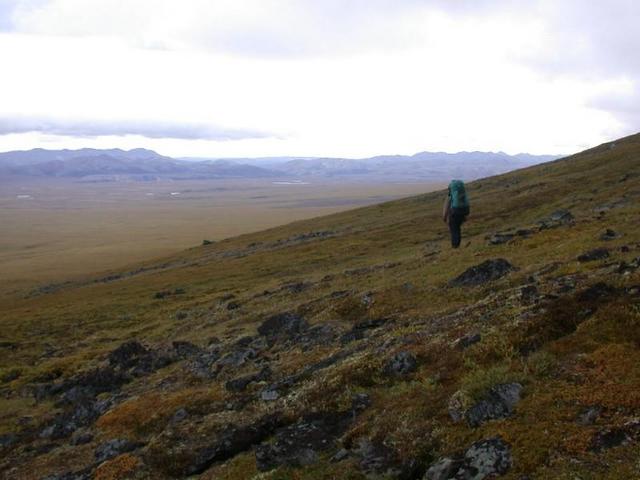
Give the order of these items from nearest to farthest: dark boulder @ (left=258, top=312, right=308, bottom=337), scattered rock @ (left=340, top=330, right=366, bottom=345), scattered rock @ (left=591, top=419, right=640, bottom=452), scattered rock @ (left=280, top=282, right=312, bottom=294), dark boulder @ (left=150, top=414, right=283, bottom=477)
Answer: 1. scattered rock @ (left=591, top=419, right=640, bottom=452)
2. dark boulder @ (left=150, top=414, right=283, bottom=477)
3. scattered rock @ (left=340, top=330, right=366, bottom=345)
4. dark boulder @ (left=258, top=312, right=308, bottom=337)
5. scattered rock @ (left=280, top=282, right=312, bottom=294)

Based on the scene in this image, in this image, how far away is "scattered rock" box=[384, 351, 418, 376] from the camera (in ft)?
50.3

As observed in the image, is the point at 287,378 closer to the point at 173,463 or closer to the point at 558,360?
the point at 173,463

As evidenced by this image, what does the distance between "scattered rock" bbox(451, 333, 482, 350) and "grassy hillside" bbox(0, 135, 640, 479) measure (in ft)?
0.19

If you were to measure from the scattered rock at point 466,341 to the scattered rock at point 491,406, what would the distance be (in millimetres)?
3117

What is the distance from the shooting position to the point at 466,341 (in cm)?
1541

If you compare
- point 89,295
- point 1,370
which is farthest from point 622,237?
point 89,295

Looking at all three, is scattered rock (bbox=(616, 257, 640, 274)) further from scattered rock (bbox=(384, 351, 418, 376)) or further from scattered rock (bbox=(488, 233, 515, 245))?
scattered rock (bbox=(488, 233, 515, 245))

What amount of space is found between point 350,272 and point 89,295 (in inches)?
1475

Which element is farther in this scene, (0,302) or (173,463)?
(0,302)

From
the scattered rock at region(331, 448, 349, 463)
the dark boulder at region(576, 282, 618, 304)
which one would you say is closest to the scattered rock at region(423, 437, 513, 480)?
the scattered rock at region(331, 448, 349, 463)

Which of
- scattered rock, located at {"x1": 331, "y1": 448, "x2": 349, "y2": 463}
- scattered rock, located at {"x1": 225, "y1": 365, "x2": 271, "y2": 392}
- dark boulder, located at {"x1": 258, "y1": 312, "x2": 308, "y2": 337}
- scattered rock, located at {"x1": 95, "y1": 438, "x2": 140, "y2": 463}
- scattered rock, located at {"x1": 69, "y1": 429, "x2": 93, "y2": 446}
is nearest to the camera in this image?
scattered rock, located at {"x1": 331, "y1": 448, "x2": 349, "y2": 463}

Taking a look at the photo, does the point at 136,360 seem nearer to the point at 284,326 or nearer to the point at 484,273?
the point at 284,326

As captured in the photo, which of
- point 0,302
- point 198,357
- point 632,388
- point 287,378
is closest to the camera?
point 632,388

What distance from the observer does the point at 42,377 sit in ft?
99.7
